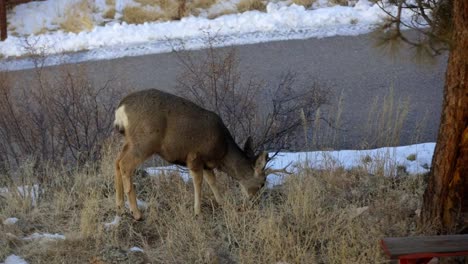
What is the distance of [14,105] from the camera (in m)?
9.45

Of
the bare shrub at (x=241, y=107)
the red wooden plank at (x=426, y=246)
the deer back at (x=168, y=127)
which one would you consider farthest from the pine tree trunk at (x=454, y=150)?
the bare shrub at (x=241, y=107)

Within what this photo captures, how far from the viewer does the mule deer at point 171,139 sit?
6887 mm

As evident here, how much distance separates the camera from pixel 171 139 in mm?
6934

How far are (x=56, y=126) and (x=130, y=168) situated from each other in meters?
2.34

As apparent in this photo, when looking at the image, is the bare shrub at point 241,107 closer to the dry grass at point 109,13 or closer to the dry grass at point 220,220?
the dry grass at point 220,220

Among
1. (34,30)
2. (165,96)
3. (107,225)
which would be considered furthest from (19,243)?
(34,30)

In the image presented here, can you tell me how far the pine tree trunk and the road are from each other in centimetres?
303

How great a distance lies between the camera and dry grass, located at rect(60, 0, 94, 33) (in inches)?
648

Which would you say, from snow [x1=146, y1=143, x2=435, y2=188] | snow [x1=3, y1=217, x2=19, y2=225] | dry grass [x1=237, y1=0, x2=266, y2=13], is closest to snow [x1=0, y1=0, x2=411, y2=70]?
dry grass [x1=237, y1=0, x2=266, y2=13]

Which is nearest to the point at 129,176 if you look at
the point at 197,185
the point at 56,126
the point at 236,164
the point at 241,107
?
the point at 197,185

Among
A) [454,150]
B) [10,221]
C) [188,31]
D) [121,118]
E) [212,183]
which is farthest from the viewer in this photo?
[188,31]

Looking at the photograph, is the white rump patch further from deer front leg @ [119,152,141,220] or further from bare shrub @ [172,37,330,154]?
bare shrub @ [172,37,330,154]

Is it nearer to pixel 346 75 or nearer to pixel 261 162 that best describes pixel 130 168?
pixel 261 162

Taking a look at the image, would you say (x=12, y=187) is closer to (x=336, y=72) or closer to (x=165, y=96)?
(x=165, y=96)
